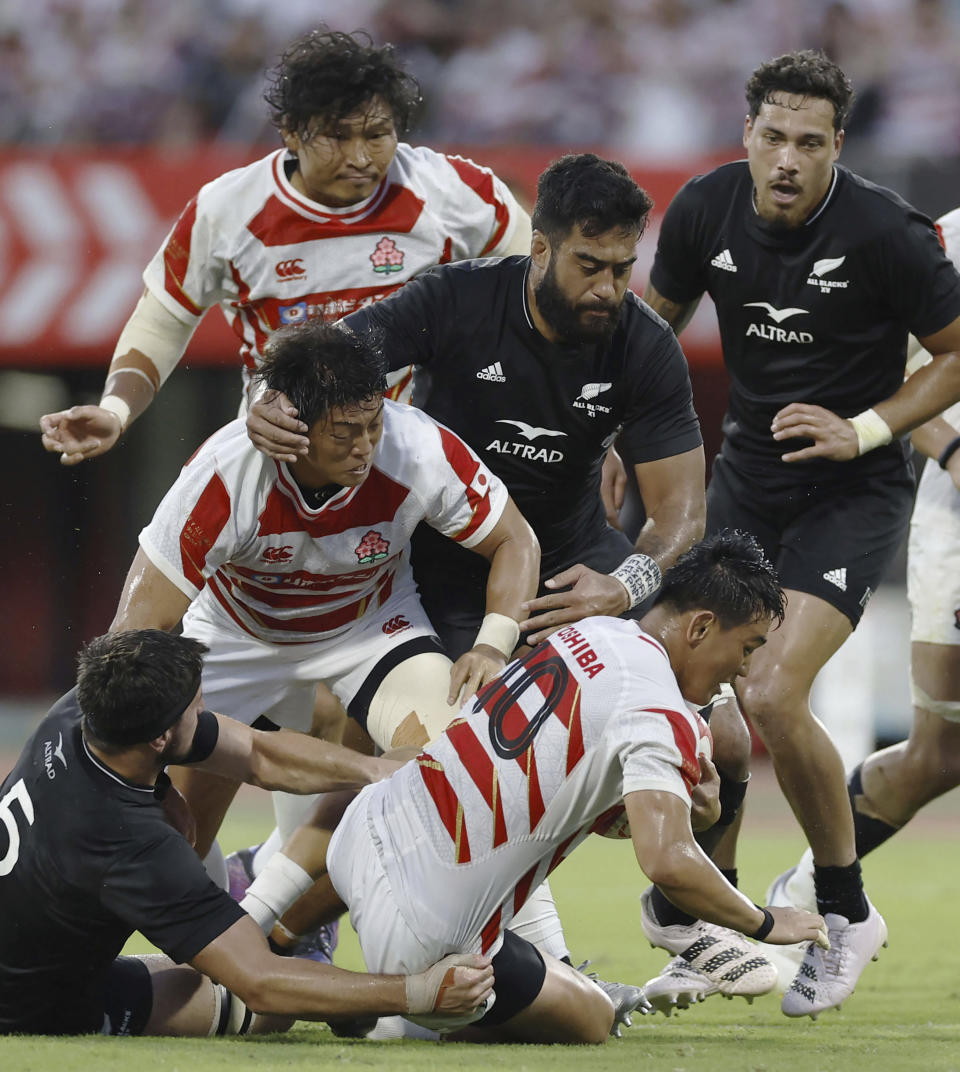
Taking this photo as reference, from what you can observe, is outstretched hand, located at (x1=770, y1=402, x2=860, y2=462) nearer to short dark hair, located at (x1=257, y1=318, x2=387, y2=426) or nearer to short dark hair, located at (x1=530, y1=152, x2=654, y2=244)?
short dark hair, located at (x1=530, y1=152, x2=654, y2=244)

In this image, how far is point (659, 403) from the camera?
5.30m

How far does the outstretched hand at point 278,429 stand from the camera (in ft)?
15.0

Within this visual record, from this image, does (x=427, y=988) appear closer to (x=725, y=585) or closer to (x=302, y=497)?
(x=725, y=585)

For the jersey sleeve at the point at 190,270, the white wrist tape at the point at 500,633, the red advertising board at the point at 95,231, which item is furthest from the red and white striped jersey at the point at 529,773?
the red advertising board at the point at 95,231

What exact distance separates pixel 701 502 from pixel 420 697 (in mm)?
1085

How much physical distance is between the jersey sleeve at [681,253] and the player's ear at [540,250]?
2.68 ft

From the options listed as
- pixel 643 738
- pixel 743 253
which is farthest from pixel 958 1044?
pixel 743 253

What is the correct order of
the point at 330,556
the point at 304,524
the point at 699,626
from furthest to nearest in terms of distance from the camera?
the point at 330,556, the point at 304,524, the point at 699,626

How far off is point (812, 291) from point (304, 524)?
6.04 feet

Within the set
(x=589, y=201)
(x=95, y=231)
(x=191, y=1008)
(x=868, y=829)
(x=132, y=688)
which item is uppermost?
(x=589, y=201)

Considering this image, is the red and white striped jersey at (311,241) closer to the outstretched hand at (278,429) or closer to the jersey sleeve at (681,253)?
the jersey sleeve at (681,253)

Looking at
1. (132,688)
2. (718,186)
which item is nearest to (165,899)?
(132,688)

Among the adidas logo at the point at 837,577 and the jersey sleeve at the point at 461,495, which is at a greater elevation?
the jersey sleeve at the point at 461,495

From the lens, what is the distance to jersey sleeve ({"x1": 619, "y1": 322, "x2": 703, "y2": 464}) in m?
5.24
